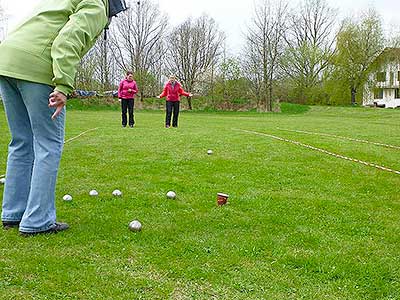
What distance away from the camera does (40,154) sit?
3.28m

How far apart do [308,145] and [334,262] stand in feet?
21.9

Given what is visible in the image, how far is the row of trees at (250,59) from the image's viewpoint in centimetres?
3991

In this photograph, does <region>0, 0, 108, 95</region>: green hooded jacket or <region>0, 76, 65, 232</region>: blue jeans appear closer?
<region>0, 0, 108, 95</region>: green hooded jacket

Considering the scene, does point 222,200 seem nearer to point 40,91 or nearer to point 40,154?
point 40,154

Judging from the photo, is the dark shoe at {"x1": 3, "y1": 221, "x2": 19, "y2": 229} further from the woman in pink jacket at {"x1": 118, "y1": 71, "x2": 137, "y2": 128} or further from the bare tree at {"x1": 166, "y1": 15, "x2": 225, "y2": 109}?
the bare tree at {"x1": 166, "y1": 15, "x2": 225, "y2": 109}

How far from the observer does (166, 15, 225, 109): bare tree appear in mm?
43312

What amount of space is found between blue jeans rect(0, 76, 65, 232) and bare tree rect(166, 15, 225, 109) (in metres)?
39.7

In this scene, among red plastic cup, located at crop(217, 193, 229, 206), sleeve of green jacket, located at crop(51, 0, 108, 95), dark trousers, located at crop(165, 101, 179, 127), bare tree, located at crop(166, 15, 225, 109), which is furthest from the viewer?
bare tree, located at crop(166, 15, 225, 109)

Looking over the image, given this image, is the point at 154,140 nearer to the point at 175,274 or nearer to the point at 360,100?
the point at 175,274

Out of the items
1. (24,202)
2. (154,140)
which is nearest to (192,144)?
(154,140)

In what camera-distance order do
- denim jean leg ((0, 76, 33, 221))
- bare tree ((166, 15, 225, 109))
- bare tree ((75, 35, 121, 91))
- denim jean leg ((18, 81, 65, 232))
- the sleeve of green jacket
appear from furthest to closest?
1. bare tree ((166, 15, 225, 109))
2. bare tree ((75, 35, 121, 91))
3. denim jean leg ((0, 76, 33, 221))
4. denim jean leg ((18, 81, 65, 232))
5. the sleeve of green jacket

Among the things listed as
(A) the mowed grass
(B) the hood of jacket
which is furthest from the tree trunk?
(B) the hood of jacket

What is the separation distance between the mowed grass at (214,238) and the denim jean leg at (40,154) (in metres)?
0.15

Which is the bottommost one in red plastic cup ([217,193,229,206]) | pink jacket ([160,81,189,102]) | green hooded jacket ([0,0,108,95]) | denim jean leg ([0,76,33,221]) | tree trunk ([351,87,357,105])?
red plastic cup ([217,193,229,206])
